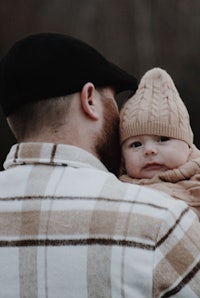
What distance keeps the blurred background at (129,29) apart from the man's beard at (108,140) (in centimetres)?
561

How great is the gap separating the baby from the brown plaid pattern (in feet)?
1.66

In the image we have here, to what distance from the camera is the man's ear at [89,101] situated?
158cm

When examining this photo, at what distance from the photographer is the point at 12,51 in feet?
5.43

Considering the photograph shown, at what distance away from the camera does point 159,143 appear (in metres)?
2.05

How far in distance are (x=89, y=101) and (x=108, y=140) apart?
124 mm

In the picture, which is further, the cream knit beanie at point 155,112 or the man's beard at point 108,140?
the cream knit beanie at point 155,112

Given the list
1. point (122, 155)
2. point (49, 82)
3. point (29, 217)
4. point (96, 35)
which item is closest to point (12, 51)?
point (49, 82)

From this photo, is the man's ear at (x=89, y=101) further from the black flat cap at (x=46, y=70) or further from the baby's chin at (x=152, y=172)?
the baby's chin at (x=152, y=172)

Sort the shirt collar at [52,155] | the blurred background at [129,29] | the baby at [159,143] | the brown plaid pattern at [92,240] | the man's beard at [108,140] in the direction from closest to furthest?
1. the brown plaid pattern at [92,240]
2. the shirt collar at [52,155]
3. the man's beard at [108,140]
4. the baby at [159,143]
5. the blurred background at [129,29]

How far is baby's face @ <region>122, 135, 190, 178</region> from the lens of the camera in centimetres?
202

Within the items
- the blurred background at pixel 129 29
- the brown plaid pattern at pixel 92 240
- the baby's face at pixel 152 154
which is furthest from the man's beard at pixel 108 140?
the blurred background at pixel 129 29

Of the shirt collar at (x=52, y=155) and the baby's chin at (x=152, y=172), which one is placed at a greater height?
the shirt collar at (x=52, y=155)

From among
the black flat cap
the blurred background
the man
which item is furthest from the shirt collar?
the blurred background

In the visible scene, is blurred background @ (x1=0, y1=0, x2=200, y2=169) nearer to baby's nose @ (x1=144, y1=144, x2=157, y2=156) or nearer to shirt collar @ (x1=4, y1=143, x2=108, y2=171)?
baby's nose @ (x1=144, y1=144, x2=157, y2=156)
